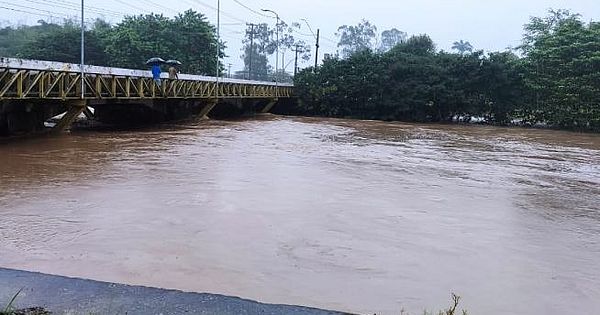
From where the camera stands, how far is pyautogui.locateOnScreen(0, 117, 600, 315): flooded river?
17.6ft

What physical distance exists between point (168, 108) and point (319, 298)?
25244 mm

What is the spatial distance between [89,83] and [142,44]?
101 feet

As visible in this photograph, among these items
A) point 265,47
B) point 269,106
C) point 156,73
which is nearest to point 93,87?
point 156,73

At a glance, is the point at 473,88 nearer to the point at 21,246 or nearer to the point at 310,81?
the point at 310,81

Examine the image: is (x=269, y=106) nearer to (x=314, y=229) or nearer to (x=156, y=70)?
(x=156, y=70)

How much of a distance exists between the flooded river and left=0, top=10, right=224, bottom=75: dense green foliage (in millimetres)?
36112

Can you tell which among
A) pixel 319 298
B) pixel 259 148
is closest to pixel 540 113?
pixel 259 148

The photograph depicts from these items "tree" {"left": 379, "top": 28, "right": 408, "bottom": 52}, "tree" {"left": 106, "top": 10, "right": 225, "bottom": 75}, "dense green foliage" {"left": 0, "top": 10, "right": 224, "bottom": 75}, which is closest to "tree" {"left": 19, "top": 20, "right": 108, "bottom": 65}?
"dense green foliage" {"left": 0, "top": 10, "right": 224, "bottom": 75}

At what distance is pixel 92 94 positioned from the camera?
64.4ft

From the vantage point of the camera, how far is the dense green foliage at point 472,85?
3862 centimetres

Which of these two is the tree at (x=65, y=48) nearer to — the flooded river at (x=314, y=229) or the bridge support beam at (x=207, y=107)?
the bridge support beam at (x=207, y=107)

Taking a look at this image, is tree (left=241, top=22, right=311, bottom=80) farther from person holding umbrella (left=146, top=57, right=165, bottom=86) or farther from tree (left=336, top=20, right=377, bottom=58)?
person holding umbrella (left=146, top=57, right=165, bottom=86)

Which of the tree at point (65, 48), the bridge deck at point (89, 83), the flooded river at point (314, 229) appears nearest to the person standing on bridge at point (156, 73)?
the bridge deck at point (89, 83)

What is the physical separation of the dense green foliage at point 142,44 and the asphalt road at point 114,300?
47.0 meters
